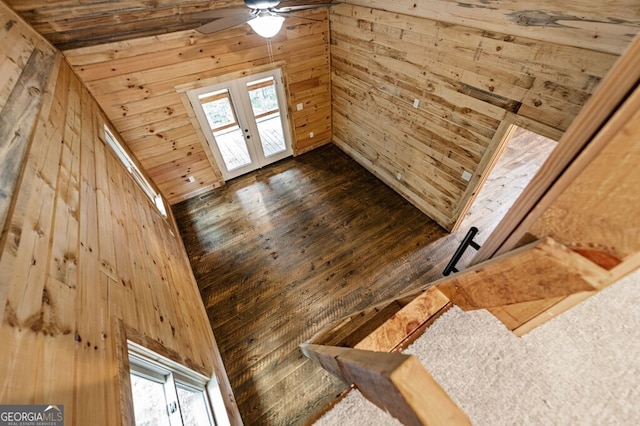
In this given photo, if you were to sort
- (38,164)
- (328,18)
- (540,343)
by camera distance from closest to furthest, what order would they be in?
(540,343) < (38,164) < (328,18)

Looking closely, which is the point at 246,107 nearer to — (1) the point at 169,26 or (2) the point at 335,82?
(1) the point at 169,26

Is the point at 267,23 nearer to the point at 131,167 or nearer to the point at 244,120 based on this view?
the point at 244,120

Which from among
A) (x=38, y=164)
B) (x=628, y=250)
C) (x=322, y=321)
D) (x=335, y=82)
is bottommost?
(x=628, y=250)

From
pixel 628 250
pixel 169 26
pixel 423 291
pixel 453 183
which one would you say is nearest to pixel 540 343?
pixel 423 291

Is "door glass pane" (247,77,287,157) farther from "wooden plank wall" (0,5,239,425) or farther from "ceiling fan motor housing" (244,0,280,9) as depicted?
"wooden plank wall" (0,5,239,425)

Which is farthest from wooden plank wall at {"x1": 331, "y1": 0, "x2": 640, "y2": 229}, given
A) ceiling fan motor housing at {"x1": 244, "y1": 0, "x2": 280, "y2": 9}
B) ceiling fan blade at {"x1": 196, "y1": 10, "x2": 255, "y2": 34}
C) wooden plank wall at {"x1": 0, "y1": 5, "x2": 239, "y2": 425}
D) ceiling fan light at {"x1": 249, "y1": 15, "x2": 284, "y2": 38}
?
wooden plank wall at {"x1": 0, "y1": 5, "x2": 239, "y2": 425}

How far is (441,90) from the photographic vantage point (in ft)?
8.97

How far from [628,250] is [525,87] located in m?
2.34

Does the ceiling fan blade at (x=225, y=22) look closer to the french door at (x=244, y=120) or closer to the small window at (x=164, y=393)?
the french door at (x=244, y=120)

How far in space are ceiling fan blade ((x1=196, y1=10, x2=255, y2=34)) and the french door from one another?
1173 millimetres

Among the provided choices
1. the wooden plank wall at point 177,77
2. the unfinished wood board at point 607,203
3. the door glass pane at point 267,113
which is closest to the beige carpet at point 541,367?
the unfinished wood board at point 607,203

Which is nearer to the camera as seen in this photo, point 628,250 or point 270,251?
point 628,250

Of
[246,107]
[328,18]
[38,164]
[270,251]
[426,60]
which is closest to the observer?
[38,164]

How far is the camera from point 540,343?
792 millimetres
